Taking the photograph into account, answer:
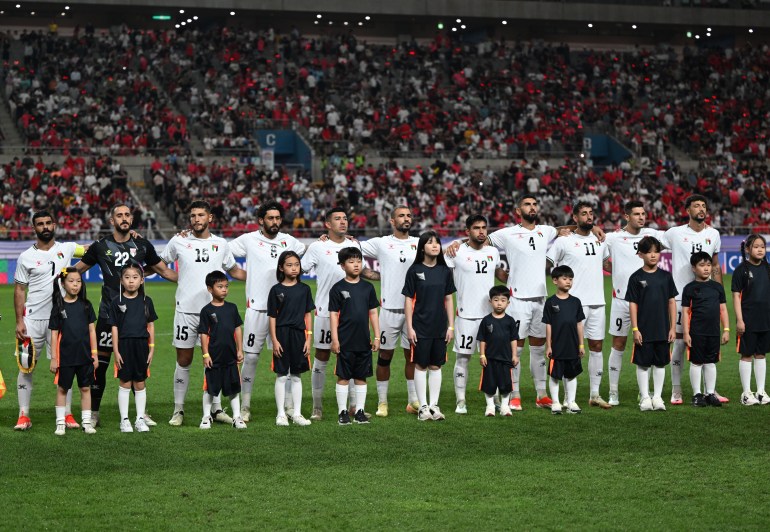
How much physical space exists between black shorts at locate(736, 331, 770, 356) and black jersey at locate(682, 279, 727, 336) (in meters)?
0.34

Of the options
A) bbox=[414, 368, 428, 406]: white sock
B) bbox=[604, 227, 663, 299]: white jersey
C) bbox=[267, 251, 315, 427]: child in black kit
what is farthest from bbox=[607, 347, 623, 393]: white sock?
bbox=[267, 251, 315, 427]: child in black kit

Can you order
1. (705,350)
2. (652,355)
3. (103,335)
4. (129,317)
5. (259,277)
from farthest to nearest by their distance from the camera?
(705,350) → (652,355) → (259,277) → (103,335) → (129,317)

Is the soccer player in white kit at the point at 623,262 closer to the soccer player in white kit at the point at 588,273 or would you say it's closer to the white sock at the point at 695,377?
the soccer player in white kit at the point at 588,273

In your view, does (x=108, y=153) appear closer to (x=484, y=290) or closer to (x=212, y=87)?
(x=212, y=87)

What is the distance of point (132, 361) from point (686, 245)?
6406mm

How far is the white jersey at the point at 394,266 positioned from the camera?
38.8 feet

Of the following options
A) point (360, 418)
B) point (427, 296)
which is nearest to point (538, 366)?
point (427, 296)

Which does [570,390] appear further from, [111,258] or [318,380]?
[111,258]

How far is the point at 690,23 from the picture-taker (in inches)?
2060

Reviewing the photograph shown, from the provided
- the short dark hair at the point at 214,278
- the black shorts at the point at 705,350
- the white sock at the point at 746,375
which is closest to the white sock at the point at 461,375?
the black shorts at the point at 705,350

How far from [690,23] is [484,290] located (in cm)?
4446

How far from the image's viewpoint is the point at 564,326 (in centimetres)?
1171

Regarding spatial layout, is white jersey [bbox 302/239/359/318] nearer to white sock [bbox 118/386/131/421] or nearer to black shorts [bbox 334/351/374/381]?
black shorts [bbox 334/351/374/381]

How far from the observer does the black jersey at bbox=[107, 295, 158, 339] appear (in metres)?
10.7
